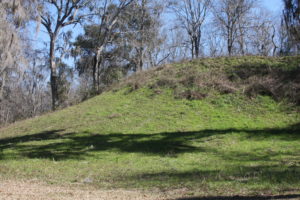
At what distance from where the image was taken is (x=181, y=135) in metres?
13.0

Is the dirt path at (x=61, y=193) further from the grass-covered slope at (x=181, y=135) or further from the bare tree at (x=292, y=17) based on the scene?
the bare tree at (x=292, y=17)

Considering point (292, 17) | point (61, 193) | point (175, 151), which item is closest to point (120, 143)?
point (175, 151)

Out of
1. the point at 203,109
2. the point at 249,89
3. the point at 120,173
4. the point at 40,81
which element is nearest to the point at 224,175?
the point at 120,173

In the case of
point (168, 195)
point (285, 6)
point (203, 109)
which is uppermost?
point (285, 6)

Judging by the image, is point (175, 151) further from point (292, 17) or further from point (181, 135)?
point (292, 17)

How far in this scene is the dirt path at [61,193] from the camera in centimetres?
605

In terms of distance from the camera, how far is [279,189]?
6227 millimetres

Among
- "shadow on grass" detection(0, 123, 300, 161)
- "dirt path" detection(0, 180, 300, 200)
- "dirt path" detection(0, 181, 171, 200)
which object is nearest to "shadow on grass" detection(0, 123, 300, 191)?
"shadow on grass" detection(0, 123, 300, 161)

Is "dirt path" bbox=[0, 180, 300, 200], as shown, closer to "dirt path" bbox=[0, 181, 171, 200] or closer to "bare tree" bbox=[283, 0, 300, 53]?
"dirt path" bbox=[0, 181, 171, 200]

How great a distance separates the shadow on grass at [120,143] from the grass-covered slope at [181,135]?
0.04 m

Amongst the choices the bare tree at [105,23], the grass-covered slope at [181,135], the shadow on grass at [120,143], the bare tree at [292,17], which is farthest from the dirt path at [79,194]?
the bare tree at [105,23]

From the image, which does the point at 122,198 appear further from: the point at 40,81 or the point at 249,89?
the point at 40,81

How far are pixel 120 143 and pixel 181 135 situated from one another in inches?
97.4

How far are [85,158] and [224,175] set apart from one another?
4898mm
